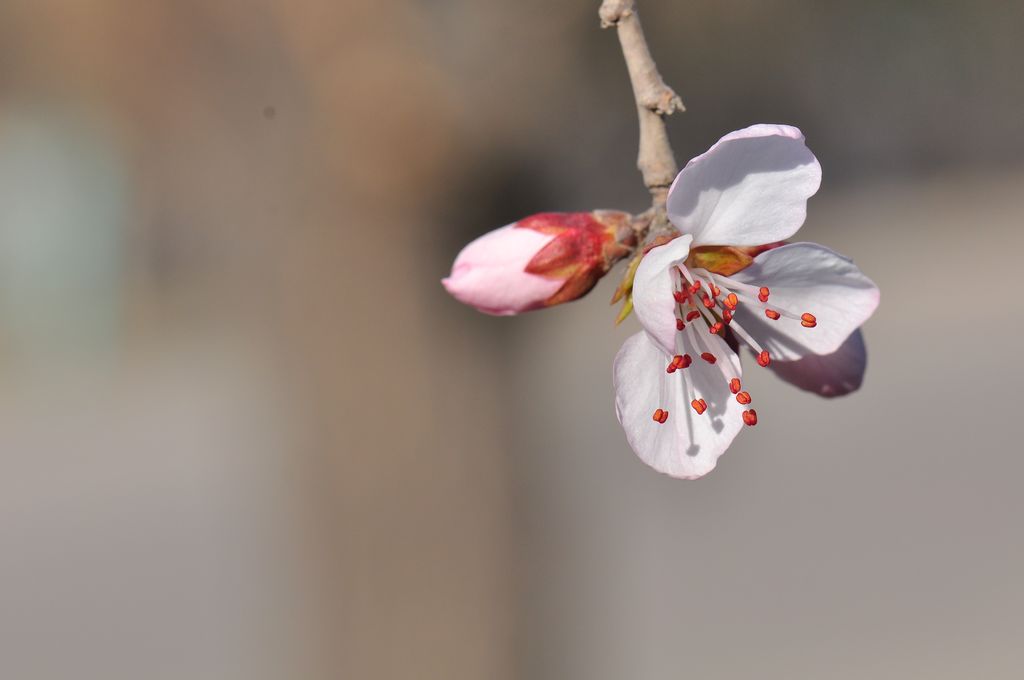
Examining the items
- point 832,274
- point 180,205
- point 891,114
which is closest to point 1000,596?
point 891,114

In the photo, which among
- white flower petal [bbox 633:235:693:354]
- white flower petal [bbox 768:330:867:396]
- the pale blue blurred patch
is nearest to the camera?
white flower petal [bbox 633:235:693:354]

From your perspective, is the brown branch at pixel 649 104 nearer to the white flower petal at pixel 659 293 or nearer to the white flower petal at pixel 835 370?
the white flower petal at pixel 659 293

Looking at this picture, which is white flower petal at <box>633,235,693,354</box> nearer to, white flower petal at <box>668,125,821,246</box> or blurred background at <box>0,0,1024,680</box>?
white flower petal at <box>668,125,821,246</box>

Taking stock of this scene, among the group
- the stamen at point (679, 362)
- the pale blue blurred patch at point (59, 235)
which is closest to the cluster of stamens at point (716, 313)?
the stamen at point (679, 362)

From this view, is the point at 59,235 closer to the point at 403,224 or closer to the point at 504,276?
the point at 403,224

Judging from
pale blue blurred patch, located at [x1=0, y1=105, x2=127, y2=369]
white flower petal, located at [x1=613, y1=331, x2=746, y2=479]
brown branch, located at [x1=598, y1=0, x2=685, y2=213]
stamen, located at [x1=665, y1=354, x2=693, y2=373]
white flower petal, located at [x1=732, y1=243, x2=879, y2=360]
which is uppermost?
pale blue blurred patch, located at [x1=0, y1=105, x2=127, y2=369]

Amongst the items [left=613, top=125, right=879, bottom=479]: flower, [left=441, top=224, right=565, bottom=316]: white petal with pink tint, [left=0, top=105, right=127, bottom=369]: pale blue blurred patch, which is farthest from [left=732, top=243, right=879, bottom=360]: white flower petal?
[left=0, top=105, right=127, bottom=369]: pale blue blurred patch

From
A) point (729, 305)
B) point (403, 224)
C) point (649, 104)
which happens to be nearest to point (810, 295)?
point (729, 305)
